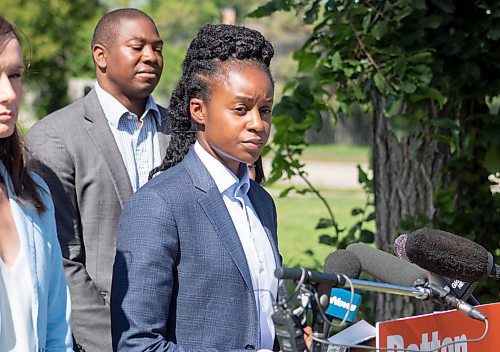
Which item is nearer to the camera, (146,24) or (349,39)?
(146,24)

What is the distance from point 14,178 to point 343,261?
93cm

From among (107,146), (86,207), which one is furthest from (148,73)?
(86,207)

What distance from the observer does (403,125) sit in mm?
5184

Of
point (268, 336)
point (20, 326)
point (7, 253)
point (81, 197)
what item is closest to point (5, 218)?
point (7, 253)

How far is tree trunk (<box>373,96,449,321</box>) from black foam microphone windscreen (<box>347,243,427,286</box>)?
296cm

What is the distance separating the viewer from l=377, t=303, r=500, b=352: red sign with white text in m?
2.49

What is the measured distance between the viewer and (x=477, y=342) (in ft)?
8.94

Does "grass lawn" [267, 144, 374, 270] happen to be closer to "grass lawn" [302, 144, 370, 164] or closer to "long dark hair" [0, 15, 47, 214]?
"long dark hair" [0, 15, 47, 214]

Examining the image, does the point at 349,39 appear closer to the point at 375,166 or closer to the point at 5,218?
the point at 375,166

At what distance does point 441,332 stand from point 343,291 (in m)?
0.29

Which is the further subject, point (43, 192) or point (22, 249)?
point (43, 192)

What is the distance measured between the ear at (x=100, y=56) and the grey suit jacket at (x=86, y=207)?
0.35m

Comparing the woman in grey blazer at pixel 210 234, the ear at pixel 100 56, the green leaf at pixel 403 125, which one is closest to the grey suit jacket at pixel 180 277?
the woman in grey blazer at pixel 210 234

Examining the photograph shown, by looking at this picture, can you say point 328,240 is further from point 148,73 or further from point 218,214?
point 218,214
